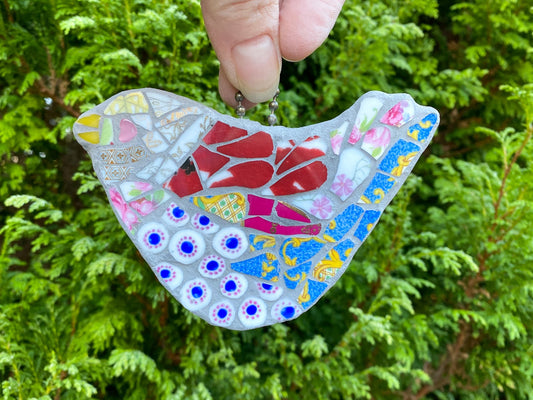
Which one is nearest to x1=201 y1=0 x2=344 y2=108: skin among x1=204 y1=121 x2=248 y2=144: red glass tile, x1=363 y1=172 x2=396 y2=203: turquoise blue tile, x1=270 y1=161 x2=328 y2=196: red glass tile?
x1=204 y1=121 x2=248 y2=144: red glass tile

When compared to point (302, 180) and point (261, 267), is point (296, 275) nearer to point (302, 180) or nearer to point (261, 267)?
point (261, 267)

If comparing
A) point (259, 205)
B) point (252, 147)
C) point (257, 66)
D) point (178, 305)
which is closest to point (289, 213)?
point (259, 205)

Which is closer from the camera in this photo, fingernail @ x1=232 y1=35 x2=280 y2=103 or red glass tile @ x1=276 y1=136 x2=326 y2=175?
fingernail @ x1=232 y1=35 x2=280 y2=103

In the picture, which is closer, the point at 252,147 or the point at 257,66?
the point at 257,66

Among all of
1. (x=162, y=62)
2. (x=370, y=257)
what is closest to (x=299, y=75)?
(x=162, y=62)

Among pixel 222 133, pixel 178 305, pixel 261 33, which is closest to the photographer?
pixel 261 33

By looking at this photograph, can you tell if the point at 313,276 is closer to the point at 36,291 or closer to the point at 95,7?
the point at 36,291

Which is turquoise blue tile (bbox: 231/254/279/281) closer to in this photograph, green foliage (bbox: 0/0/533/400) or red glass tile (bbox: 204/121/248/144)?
red glass tile (bbox: 204/121/248/144)
